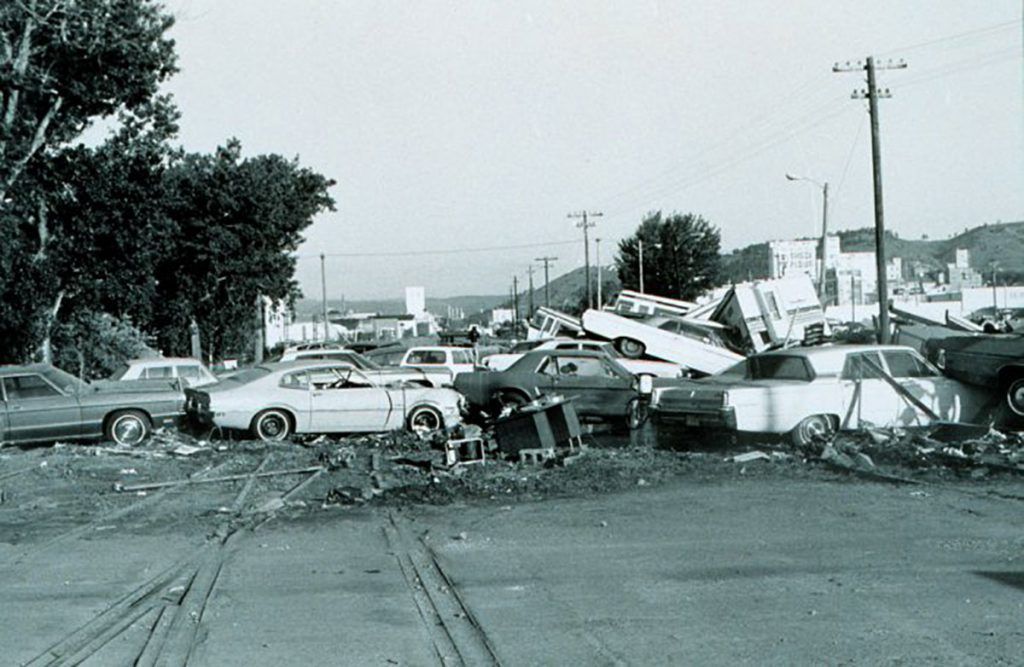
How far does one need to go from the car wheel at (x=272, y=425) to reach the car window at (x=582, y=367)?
15.5ft

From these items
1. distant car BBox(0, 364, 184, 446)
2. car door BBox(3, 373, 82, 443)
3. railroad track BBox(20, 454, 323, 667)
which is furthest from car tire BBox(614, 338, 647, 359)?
railroad track BBox(20, 454, 323, 667)

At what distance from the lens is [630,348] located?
95.3ft

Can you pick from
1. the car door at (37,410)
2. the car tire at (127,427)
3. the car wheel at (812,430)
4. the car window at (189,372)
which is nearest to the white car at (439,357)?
the car window at (189,372)

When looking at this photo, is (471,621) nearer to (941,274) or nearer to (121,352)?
(121,352)

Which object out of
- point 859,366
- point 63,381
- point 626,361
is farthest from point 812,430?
point 626,361

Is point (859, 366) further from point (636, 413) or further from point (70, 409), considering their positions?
point (70, 409)

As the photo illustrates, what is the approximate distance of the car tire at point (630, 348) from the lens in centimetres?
2900

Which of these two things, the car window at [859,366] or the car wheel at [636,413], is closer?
the car window at [859,366]

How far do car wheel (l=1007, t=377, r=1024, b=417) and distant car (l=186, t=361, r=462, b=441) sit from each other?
7950 mm

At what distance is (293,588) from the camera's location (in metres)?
7.79

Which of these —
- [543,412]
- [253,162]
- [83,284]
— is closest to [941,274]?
[253,162]

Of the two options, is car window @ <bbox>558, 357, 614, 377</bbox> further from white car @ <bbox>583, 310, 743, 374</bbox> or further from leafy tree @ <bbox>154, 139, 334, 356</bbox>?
leafy tree @ <bbox>154, 139, 334, 356</bbox>

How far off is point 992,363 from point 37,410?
14150 millimetres

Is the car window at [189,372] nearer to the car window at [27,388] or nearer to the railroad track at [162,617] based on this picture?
the car window at [27,388]
